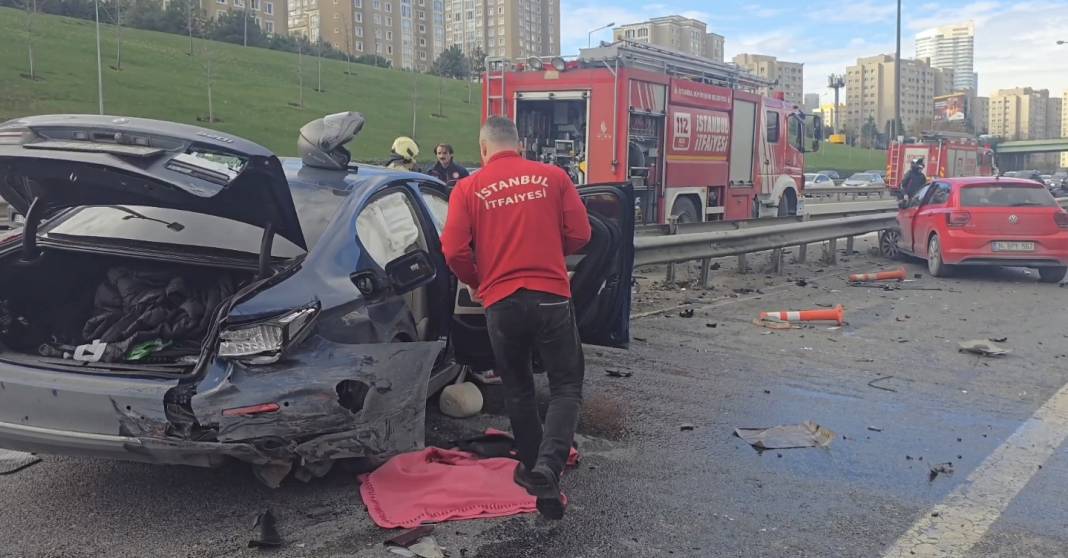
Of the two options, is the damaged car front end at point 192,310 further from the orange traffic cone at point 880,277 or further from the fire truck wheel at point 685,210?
the fire truck wheel at point 685,210

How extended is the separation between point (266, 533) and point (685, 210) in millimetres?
12836

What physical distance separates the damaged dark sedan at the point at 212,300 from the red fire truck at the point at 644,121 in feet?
28.7

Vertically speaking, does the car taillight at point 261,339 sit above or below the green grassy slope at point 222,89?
below

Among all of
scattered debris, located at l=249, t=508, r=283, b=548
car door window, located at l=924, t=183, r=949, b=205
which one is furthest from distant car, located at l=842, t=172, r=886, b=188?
scattered debris, located at l=249, t=508, r=283, b=548

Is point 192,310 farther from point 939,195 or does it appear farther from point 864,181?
point 864,181

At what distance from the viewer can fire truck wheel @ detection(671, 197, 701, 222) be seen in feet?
50.5

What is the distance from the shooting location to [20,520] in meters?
3.83

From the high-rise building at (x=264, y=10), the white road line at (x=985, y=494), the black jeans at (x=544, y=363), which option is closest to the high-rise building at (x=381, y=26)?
the high-rise building at (x=264, y=10)

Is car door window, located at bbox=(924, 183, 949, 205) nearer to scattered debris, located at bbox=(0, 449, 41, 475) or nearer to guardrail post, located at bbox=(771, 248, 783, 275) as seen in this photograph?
guardrail post, located at bbox=(771, 248, 783, 275)

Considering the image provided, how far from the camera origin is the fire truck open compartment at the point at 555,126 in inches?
571

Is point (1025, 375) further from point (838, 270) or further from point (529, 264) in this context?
point (838, 270)

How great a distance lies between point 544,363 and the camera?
420 centimetres

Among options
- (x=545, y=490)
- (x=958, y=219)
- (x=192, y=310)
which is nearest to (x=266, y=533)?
(x=545, y=490)

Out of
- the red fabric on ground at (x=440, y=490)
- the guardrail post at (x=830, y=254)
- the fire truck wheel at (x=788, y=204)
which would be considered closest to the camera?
the red fabric on ground at (x=440, y=490)
